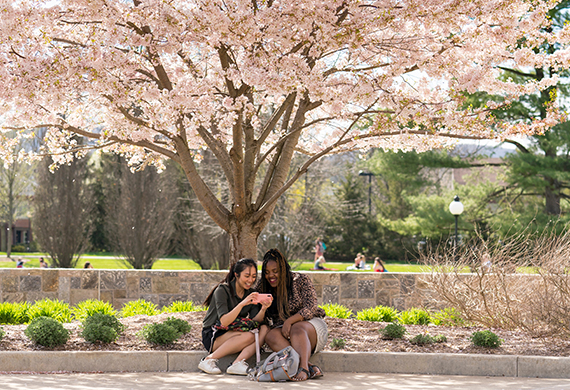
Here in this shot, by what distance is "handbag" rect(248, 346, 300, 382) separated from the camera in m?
4.77

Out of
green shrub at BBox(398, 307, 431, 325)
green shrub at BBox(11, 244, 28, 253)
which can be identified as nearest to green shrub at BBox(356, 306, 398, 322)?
green shrub at BBox(398, 307, 431, 325)

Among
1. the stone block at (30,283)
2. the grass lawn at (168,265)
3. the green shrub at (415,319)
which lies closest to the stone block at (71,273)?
the stone block at (30,283)

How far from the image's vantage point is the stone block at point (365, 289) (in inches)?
376

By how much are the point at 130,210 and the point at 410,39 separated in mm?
13808

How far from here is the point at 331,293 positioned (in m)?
9.52

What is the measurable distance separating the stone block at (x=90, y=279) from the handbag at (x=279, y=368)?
5304mm

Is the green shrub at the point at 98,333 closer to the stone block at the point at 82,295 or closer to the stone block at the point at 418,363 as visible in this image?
the stone block at the point at 418,363

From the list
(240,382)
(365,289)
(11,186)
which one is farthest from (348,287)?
(11,186)

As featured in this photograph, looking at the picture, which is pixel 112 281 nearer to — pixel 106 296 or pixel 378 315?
pixel 106 296

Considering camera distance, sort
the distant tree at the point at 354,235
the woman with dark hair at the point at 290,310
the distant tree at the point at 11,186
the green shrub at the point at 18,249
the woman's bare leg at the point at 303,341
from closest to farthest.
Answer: the woman's bare leg at the point at 303,341
the woman with dark hair at the point at 290,310
the distant tree at the point at 11,186
the distant tree at the point at 354,235
the green shrub at the point at 18,249

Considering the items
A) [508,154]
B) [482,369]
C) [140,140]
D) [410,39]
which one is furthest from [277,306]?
[508,154]

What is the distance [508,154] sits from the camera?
16.7m

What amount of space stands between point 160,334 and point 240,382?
1.09 m

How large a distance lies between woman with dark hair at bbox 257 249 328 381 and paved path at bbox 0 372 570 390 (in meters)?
0.35
